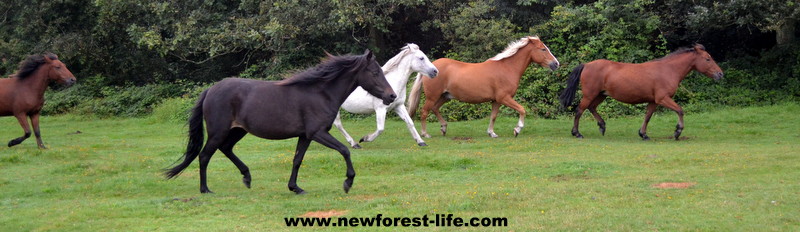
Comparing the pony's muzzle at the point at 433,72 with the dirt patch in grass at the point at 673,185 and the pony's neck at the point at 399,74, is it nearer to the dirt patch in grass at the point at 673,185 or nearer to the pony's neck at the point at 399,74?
the pony's neck at the point at 399,74

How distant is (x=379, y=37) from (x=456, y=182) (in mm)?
15935

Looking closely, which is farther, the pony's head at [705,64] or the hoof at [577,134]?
the hoof at [577,134]

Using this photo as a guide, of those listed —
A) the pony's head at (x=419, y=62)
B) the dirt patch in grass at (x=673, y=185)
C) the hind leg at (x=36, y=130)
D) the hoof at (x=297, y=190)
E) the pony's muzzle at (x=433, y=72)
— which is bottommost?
Answer: the hind leg at (x=36, y=130)

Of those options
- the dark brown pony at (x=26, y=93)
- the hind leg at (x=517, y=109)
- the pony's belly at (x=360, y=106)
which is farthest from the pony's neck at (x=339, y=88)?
the dark brown pony at (x=26, y=93)

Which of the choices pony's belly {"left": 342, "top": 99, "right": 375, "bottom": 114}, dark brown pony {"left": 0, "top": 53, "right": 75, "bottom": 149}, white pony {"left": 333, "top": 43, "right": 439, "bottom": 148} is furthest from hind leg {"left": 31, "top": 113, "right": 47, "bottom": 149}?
pony's belly {"left": 342, "top": 99, "right": 375, "bottom": 114}

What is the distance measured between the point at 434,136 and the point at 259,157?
4.94 metres

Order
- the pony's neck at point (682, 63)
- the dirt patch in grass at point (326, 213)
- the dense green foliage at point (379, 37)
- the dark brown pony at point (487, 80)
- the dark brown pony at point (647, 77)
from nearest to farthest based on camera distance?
1. the dirt patch in grass at point (326, 213)
2. the dark brown pony at point (647, 77)
3. the pony's neck at point (682, 63)
4. the dark brown pony at point (487, 80)
5. the dense green foliage at point (379, 37)

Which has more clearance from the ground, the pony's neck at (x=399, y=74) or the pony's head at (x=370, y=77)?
the pony's head at (x=370, y=77)

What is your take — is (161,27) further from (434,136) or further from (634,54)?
(634,54)

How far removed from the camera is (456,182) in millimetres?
11773

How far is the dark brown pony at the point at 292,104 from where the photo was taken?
34.5 ft

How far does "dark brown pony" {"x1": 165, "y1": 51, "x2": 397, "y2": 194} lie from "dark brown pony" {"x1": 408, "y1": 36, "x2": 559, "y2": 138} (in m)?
7.10

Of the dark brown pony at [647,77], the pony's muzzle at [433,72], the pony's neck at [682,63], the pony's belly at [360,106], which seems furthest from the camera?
the pony's neck at [682,63]

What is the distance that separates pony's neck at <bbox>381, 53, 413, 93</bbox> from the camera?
53.8 ft
